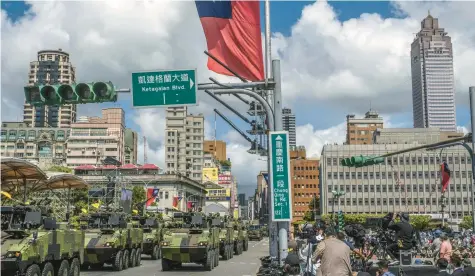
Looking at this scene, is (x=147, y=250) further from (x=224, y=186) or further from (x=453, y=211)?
(x=224, y=186)

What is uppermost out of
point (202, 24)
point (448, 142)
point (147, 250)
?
point (202, 24)

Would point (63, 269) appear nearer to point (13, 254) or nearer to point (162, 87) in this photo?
point (13, 254)

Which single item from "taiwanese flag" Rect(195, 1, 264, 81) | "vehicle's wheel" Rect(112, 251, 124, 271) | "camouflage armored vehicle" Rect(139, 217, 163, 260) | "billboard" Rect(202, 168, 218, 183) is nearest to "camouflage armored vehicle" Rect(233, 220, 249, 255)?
"camouflage armored vehicle" Rect(139, 217, 163, 260)

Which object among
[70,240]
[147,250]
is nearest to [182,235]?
[70,240]

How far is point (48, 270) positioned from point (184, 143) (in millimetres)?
131714

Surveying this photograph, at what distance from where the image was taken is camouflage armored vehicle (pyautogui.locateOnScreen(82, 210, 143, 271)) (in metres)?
23.5

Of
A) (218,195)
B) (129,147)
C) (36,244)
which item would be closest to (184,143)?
(218,195)

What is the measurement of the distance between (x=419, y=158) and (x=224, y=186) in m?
52.8

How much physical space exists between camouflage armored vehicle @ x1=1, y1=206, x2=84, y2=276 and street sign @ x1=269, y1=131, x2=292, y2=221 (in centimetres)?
Result: 654

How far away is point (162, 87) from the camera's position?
16453 millimetres

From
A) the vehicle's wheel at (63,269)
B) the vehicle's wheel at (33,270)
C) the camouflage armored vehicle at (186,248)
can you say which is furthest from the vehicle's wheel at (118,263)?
the vehicle's wheel at (33,270)

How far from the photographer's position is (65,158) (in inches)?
6452

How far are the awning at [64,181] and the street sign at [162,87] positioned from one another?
23461 mm

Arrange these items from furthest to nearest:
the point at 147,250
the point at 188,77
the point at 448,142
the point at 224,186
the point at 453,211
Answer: the point at 224,186, the point at 453,211, the point at 147,250, the point at 448,142, the point at 188,77
